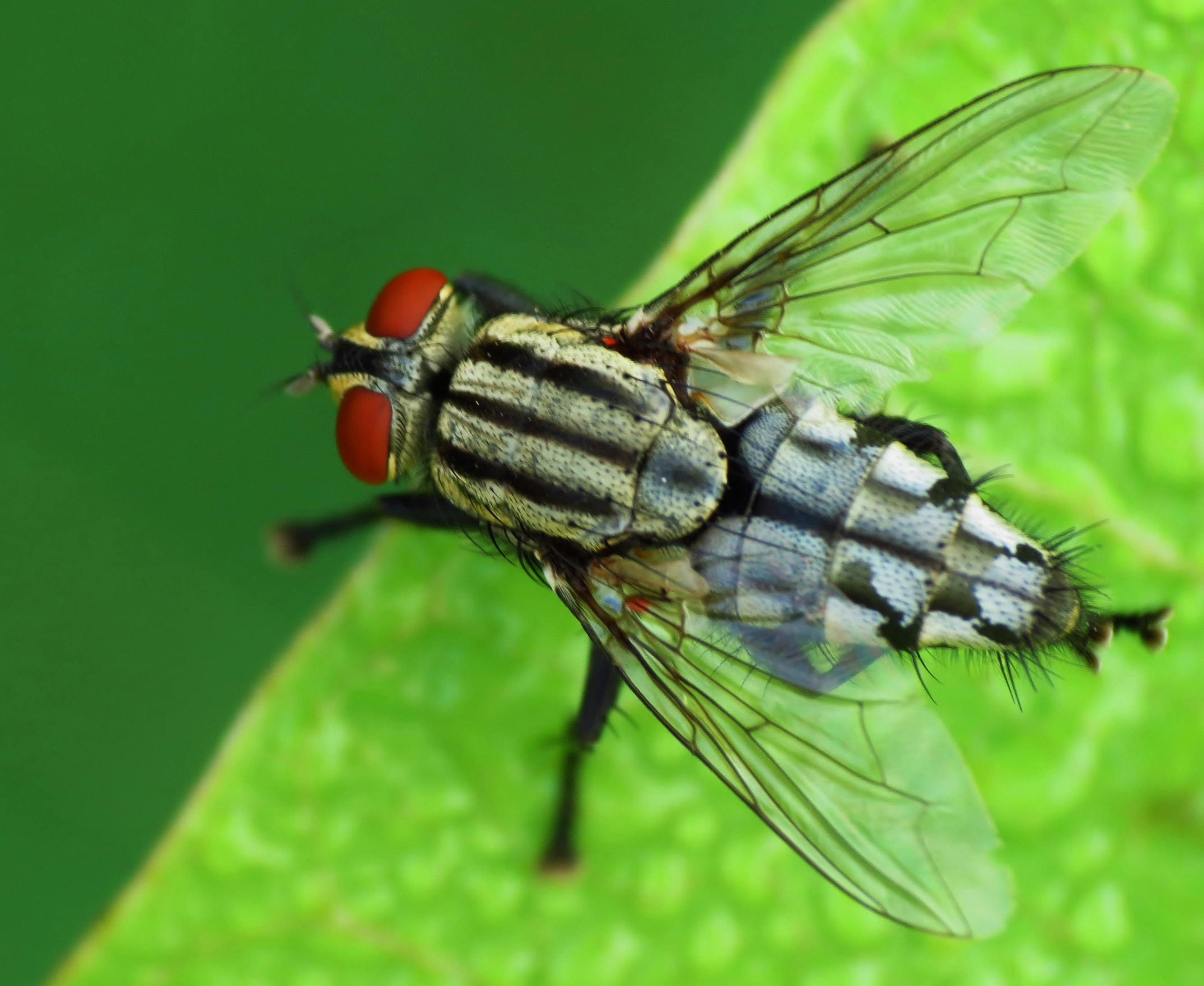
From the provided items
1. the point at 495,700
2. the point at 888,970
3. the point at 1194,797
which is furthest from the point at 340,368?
the point at 1194,797

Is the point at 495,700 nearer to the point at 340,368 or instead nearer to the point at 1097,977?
the point at 340,368

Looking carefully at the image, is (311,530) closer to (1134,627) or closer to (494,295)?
(494,295)

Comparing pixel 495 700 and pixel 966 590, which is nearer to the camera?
pixel 966 590

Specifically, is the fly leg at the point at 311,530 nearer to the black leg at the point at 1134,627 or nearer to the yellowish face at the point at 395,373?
the yellowish face at the point at 395,373

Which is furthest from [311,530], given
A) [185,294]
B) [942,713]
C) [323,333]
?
[942,713]

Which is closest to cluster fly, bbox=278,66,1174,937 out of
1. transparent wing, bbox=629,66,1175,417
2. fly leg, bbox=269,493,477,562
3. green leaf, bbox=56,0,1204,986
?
transparent wing, bbox=629,66,1175,417

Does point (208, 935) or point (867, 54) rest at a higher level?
point (867, 54)
